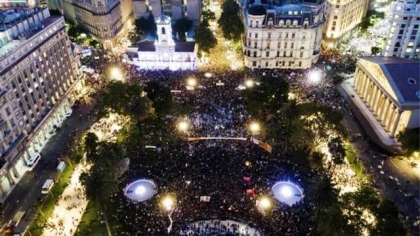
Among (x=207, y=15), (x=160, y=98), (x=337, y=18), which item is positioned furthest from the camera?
(x=207, y=15)

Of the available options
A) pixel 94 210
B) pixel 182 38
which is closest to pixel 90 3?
pixel 182 38

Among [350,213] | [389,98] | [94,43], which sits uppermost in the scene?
[389,98]

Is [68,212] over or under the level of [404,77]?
under

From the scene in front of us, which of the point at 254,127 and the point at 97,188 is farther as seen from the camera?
the point at 254,127

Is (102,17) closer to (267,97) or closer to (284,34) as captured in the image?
(284,34)

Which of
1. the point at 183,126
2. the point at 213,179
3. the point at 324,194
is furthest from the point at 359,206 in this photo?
the point at 183,126

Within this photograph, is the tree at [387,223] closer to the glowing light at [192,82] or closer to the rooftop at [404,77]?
the rooftop at [404,77]

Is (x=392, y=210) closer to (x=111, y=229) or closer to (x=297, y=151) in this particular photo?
(x=297, y=151)
